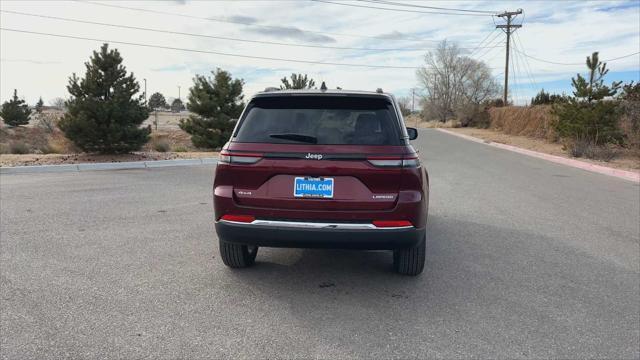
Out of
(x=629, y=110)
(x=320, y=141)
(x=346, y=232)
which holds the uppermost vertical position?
(x=629, y=110)

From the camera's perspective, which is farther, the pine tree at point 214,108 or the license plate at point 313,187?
the pine tree at point 214,108

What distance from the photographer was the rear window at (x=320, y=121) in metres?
3.69

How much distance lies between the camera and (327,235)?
3.57 m

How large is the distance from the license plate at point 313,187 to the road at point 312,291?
34.6 inches

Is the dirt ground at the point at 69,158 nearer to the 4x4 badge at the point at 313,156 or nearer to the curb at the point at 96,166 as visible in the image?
the curb at the point at 96,166

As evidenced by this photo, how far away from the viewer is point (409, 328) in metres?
3.28

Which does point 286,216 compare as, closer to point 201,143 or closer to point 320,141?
Result: point 320,141

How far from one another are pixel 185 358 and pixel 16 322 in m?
1.39

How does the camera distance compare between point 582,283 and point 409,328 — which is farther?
point 582,283

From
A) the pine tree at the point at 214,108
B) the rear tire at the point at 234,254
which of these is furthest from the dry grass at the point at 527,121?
the rear tire at the point at 234,254

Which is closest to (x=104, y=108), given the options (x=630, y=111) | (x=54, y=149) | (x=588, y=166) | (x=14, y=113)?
(x=54, y=149)

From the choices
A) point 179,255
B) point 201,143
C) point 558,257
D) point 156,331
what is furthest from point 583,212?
point 201,143

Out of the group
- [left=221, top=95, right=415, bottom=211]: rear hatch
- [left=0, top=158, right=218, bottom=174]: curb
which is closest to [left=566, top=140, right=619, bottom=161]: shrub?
[left=0, top=158, right=218, bottom=174]: curb

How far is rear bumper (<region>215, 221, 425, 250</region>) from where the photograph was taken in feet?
11.7
